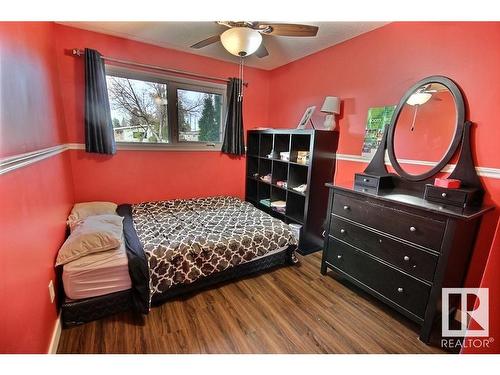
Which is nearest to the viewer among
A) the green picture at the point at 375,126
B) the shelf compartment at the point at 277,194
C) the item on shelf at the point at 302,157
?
the green picture at the point at 375,126

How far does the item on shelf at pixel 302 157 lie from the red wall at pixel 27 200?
228 cm

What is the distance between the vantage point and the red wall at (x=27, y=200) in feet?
3.10

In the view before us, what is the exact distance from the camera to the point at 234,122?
325cm

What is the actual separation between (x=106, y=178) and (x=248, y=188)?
6.31 feet

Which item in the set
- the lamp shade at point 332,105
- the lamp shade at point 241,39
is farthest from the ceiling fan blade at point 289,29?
the lamp shade at point 332,105

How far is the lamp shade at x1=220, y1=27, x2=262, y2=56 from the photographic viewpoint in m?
1.62

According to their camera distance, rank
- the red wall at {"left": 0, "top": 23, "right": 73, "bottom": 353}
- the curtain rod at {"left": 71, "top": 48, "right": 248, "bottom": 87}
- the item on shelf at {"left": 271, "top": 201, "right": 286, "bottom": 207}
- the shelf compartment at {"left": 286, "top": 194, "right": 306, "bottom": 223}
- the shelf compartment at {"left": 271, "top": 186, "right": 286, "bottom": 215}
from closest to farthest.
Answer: the red wall at {"left": 0, "top": 23, "right": 73, "bottom": 353} < the curtain rod at {"left": 71, "top": 48, "right": 248, "bottom": 87} < the shelf compartment at {"left": 286, "top": 194, "right": 306, "bottom": 223} < the item on shelf at {"left": 271, "top": 201, "right": 286, "bottom": 207} < the shelf compartment at {"left": 271, "top": 186, "right": 286, "bottom": 215}

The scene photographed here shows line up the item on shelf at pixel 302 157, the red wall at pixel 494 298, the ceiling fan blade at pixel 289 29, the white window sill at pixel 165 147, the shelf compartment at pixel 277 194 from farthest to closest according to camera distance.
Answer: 1. the shelf compartment at pixel 277 194
2. the white window sill at pixel 165 147
3. the item on shelf at pixel 302 157
4. the ceiling fan blade at pixel 289 29
5. the red wall at pixel 494 298

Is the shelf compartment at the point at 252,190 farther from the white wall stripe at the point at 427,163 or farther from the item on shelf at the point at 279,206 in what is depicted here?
the white wall stripe at the point at 427,163

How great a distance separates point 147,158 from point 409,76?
2.88 m

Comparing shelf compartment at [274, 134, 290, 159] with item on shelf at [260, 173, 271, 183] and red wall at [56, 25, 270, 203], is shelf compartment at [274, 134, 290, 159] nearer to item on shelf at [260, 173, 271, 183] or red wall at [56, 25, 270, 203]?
item on shelf at [260, 173, 271, 183]

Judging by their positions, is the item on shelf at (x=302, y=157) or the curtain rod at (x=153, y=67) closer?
the curtain rod at (x=153, y=67)

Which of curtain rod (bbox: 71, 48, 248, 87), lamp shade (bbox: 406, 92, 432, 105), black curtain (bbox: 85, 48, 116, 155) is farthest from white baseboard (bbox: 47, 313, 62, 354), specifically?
lamp shade (bbox: 406, 92, 432, 105)
